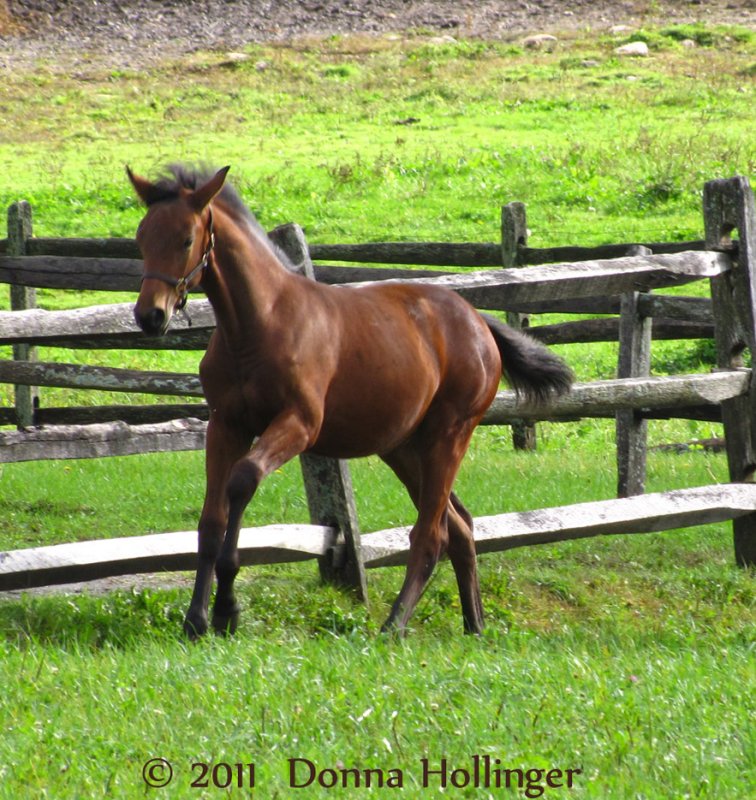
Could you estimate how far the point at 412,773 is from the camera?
3.38 metres

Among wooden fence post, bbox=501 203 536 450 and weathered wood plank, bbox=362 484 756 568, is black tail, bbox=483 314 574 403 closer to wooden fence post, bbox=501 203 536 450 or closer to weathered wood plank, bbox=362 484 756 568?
weathered wood plank, bbox=362 484 756 568

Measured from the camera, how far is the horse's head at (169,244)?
4.23 metres

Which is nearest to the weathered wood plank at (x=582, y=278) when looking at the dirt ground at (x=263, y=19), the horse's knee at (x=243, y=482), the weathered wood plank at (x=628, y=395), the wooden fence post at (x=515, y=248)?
the weathered wood plank at (x=628, y=395)

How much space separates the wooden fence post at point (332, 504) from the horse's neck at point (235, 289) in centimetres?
110

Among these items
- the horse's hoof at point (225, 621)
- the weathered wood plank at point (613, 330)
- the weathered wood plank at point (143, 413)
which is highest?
the horse's hoof at point (225, 621)

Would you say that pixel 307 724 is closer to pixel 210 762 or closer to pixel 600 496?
pixel 210 762

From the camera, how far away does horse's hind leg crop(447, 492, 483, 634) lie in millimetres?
5512

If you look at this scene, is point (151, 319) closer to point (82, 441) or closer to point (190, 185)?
point (190, 185)

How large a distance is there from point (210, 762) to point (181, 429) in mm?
3750

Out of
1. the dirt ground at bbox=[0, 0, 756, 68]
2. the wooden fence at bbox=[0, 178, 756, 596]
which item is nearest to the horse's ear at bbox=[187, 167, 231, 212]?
the wooden fence at bbox=[0, 178, 756, 596]

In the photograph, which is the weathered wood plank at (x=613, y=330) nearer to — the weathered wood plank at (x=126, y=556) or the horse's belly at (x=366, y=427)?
the weathered wood plank at (x=126, y=556)

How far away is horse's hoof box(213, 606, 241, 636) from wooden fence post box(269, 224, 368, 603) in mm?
1061

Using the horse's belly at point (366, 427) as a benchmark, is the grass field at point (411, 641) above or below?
below

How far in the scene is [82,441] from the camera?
6.75 m
